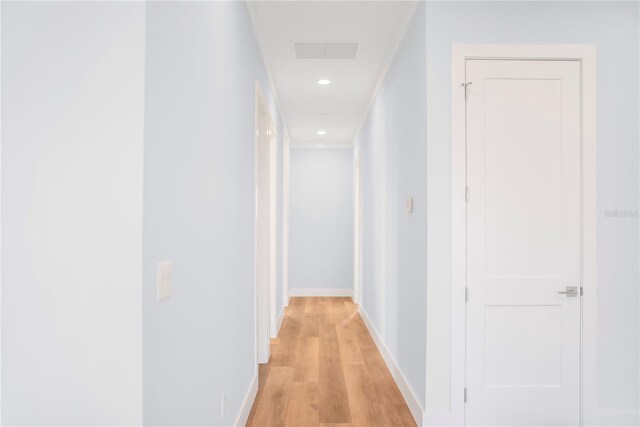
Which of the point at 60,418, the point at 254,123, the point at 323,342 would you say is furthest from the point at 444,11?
the point at 323,342

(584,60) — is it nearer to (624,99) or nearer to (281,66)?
(624,99)

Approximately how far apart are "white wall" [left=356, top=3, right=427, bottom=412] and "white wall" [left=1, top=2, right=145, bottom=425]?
5.84 feet

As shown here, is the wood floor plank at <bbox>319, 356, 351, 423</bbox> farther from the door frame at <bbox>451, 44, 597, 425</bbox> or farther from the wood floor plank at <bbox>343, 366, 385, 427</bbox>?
the door frame at <bbox>451, 44, 597, 425</bbox>

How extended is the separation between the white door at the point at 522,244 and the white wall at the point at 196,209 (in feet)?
4.35

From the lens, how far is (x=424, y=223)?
256 centimetres

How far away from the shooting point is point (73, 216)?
113 cm

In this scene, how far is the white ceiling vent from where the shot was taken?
3.49 meters

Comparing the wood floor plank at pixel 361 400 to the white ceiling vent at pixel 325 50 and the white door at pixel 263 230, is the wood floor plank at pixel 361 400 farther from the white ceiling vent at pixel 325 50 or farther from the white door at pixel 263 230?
the white ceiling vent at pixel 325 50

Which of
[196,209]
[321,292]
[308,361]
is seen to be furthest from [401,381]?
[321,292]

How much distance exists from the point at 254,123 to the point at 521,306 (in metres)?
2.09

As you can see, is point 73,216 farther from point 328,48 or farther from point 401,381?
point 328,48

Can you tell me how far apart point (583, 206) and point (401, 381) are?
169cm

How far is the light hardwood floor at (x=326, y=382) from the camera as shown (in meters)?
2.79

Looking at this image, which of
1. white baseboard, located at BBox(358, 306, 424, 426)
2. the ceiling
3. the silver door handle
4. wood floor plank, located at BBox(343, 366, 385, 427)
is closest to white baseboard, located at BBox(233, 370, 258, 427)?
wood floor plank, located at BBox(343, 366, 385, 427)
